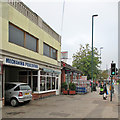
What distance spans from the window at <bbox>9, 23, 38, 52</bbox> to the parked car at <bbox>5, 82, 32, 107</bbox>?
301 centimetres

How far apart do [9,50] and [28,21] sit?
383 centimetres

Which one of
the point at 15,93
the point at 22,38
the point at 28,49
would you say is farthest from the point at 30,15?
the point at 15,93

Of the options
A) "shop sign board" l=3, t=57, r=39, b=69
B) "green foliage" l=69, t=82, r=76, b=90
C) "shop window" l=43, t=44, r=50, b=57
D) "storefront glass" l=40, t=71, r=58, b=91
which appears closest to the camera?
"shop sign board" l=3, t=57, r=39, b=69

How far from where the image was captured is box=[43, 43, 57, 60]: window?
18.0 metres

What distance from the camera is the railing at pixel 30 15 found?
12.5 metres

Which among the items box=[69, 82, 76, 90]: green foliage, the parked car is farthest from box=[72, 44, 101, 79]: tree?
the parked car

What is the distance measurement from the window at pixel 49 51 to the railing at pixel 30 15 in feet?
5.10

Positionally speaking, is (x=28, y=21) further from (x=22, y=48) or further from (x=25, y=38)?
(x=22, y=48)

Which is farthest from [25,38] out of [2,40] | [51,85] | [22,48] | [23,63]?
[51,85]

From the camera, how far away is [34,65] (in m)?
14.7

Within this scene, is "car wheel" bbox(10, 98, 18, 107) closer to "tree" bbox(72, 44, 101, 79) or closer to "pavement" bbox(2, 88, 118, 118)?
"pavement" bbox(2, 88, 118, 118)

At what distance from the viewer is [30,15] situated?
A: 1470 centimetres

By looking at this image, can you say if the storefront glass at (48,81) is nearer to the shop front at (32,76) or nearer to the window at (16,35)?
the shop front at (32,76)

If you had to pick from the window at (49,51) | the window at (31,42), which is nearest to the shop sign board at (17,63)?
the window at (31,42)
